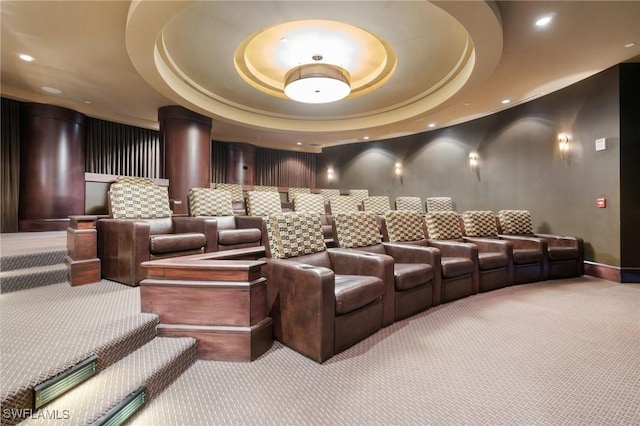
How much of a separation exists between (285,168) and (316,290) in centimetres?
873

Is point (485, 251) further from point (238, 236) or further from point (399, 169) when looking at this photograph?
point (399, 169)

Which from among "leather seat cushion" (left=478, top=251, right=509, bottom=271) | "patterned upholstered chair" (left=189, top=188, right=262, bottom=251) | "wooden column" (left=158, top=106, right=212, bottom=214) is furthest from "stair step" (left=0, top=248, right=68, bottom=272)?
"leather seat cushion" (left=478, top=251, right=509, bottom=271)

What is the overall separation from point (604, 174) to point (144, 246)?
6.25 metres

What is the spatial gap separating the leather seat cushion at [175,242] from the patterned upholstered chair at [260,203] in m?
1.51

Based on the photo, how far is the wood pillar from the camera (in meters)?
8.94

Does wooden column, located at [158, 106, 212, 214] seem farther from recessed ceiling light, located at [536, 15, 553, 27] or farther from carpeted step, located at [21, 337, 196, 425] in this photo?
recessed ceiling light, located at [536, 15, 553, 27]

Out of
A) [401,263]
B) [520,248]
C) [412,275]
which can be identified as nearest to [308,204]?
[401,263]

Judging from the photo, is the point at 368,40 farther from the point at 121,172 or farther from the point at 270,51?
the point at 121,172

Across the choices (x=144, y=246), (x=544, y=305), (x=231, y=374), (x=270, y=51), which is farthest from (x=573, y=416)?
(x=270, y=51)

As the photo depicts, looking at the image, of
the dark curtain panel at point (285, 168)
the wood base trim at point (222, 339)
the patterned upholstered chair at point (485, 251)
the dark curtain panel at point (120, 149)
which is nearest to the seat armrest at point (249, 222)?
the wood base trim at point (222, 339)

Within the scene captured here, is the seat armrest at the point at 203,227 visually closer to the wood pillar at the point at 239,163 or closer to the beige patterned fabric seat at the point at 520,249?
the beige patterned fabric seat at the point at 520,249

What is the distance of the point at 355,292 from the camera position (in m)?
2.13

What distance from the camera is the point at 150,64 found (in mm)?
3818

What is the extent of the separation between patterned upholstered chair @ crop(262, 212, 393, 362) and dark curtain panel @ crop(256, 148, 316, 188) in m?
7.54
